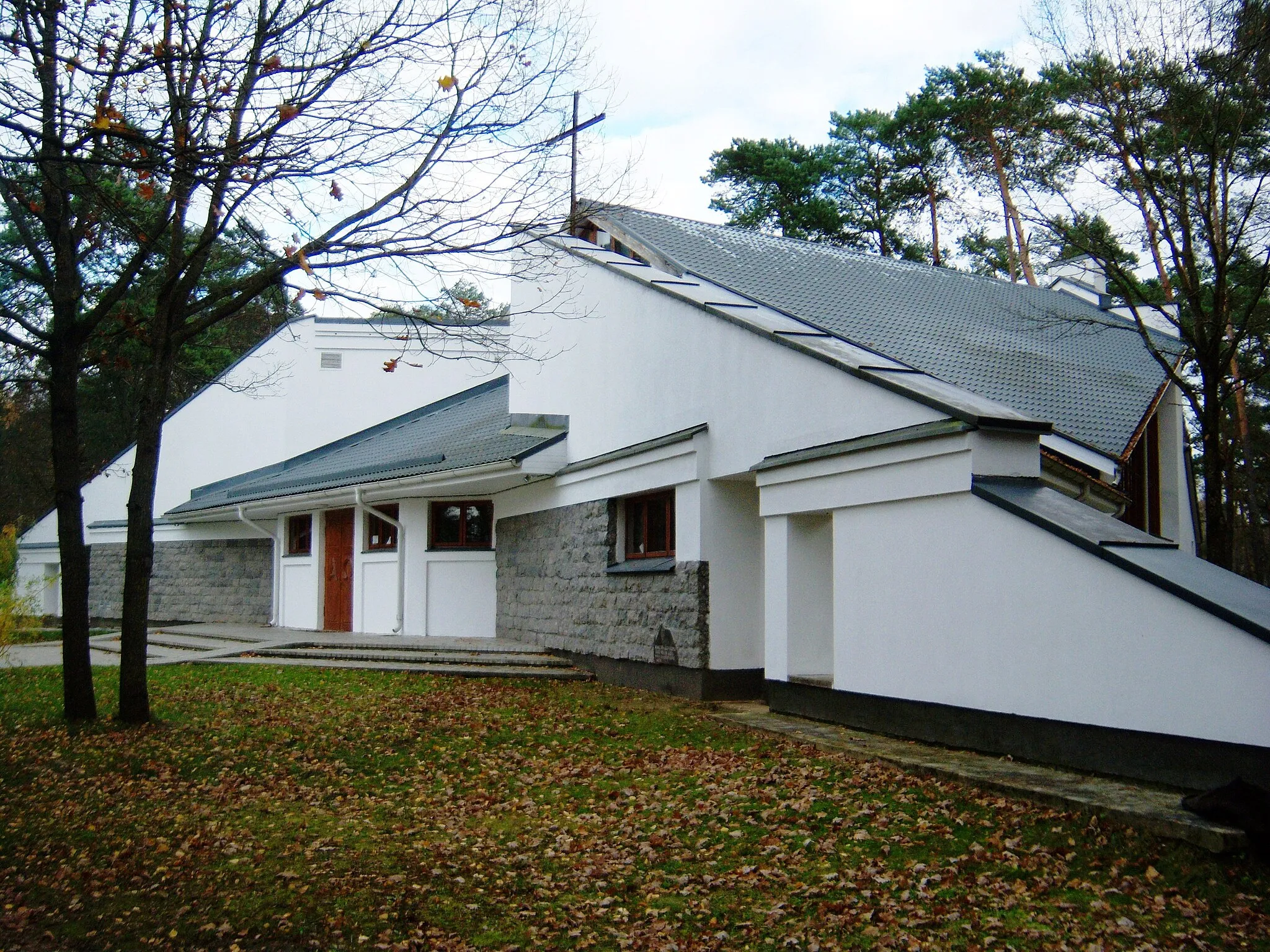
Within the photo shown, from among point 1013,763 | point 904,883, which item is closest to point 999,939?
point 904,883

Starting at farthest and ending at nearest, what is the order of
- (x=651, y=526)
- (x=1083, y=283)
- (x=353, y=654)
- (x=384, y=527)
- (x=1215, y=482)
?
(x=1083, y=283) → (x=384, y=527) → (x=353, y=654) → (x=651, y=526) → (x=1215, y=482)

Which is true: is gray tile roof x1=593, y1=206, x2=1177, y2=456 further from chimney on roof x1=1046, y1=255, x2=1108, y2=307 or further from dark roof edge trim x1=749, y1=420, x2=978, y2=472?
chimney on roof x1=1046, y1=255, x2=1108, y2=307

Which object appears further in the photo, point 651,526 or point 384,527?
point 384,527

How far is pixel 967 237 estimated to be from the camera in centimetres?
3272


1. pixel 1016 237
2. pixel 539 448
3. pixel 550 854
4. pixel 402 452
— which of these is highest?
pixel 1016 237

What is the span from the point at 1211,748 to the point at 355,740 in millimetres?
6390

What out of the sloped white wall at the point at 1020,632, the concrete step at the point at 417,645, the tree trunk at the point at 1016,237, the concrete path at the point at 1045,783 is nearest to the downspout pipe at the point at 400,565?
the concrete step at the point at 417,645

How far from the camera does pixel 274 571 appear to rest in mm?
21922

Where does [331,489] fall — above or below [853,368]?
below

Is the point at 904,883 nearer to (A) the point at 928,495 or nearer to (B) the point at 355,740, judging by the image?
(A) the point at 928,495

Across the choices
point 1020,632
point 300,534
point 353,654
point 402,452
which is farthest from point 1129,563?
point 300,534

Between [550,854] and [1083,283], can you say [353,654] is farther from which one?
[1083,283]

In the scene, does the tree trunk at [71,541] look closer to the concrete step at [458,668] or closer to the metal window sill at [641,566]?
the concrete step at [458,668]

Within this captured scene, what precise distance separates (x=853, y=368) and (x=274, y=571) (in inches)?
632
